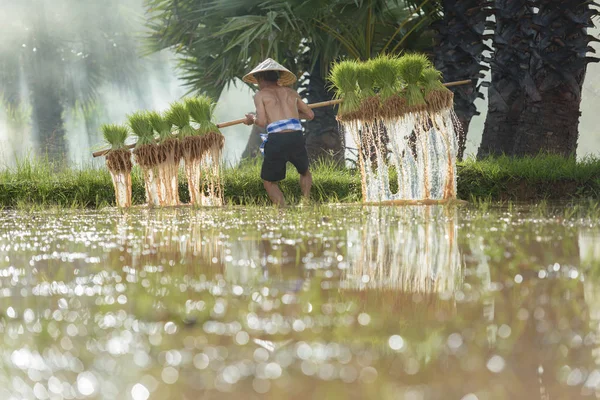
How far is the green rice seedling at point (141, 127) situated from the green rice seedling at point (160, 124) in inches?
2.3

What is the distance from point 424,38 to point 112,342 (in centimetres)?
1217

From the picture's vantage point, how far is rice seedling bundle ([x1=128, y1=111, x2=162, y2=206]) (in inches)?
299

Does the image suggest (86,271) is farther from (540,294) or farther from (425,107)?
(425,107)

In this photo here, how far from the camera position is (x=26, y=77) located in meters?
30.9

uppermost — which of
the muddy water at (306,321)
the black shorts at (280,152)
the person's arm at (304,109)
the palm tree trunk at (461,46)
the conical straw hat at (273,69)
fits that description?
the palm tree trunk at (461,46)

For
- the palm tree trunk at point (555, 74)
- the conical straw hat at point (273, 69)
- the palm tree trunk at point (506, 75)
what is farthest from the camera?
the palm tree trunk at point (506, 75)

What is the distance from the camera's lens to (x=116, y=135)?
25.9 ft

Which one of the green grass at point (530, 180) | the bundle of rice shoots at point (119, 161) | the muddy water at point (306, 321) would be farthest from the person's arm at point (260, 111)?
the muddy water at point (306, 321)

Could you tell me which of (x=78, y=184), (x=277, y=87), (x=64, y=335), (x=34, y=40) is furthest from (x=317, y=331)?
(x=34, y=40)

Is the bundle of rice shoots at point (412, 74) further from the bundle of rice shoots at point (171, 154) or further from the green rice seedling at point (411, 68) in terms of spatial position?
the bundle of rice shoots at point (171, 154)

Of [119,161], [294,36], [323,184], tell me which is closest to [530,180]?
[323,184]

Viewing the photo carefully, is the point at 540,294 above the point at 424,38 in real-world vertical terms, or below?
below

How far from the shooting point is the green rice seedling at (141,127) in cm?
767

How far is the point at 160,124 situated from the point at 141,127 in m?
0.24
